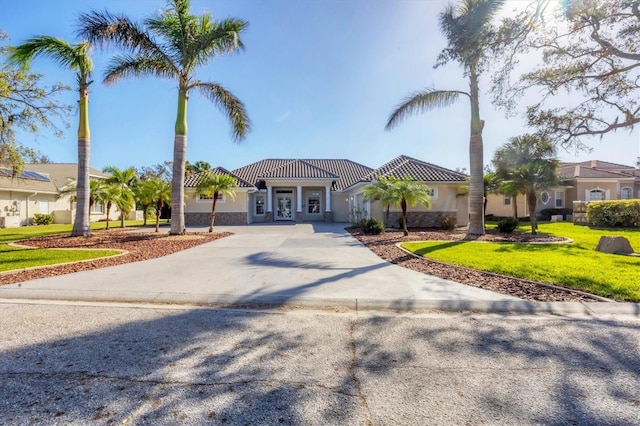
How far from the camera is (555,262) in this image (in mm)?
8438

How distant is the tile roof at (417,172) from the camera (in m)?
20.1

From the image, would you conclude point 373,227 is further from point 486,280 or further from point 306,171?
point 306,171

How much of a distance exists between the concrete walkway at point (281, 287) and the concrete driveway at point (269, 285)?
0.02 metres

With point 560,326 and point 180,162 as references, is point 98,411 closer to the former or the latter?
point 560,326

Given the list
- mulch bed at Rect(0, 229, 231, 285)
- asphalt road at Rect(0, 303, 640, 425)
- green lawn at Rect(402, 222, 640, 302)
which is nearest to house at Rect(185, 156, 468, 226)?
mulch bed at Rect(0, 229, 231, 285)

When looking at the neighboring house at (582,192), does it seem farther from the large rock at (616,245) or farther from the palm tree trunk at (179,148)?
the palm tree trunk at (179,148)

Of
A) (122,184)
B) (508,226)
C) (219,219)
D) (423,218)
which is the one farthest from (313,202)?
(508,226)

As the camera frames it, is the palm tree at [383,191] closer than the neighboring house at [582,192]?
Yes

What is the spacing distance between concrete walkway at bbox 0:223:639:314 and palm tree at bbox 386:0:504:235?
670 centimetres

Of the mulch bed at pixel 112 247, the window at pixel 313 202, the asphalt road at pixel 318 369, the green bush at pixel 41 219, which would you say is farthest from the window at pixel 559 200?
the green bush at pixel 41 219

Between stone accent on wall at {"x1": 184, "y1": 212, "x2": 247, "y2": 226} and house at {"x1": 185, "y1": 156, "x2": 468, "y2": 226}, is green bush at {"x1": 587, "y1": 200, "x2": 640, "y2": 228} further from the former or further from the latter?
stone accent on wall at {"x1": 184, "y1": 212, "x2": 247, "y2": 226}

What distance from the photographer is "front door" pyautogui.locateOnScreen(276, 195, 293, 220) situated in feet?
96.4

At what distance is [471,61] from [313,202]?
21.0 m

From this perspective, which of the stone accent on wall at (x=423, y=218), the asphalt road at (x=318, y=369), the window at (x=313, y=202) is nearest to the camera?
the asphalt road at (x=318, y=369)
